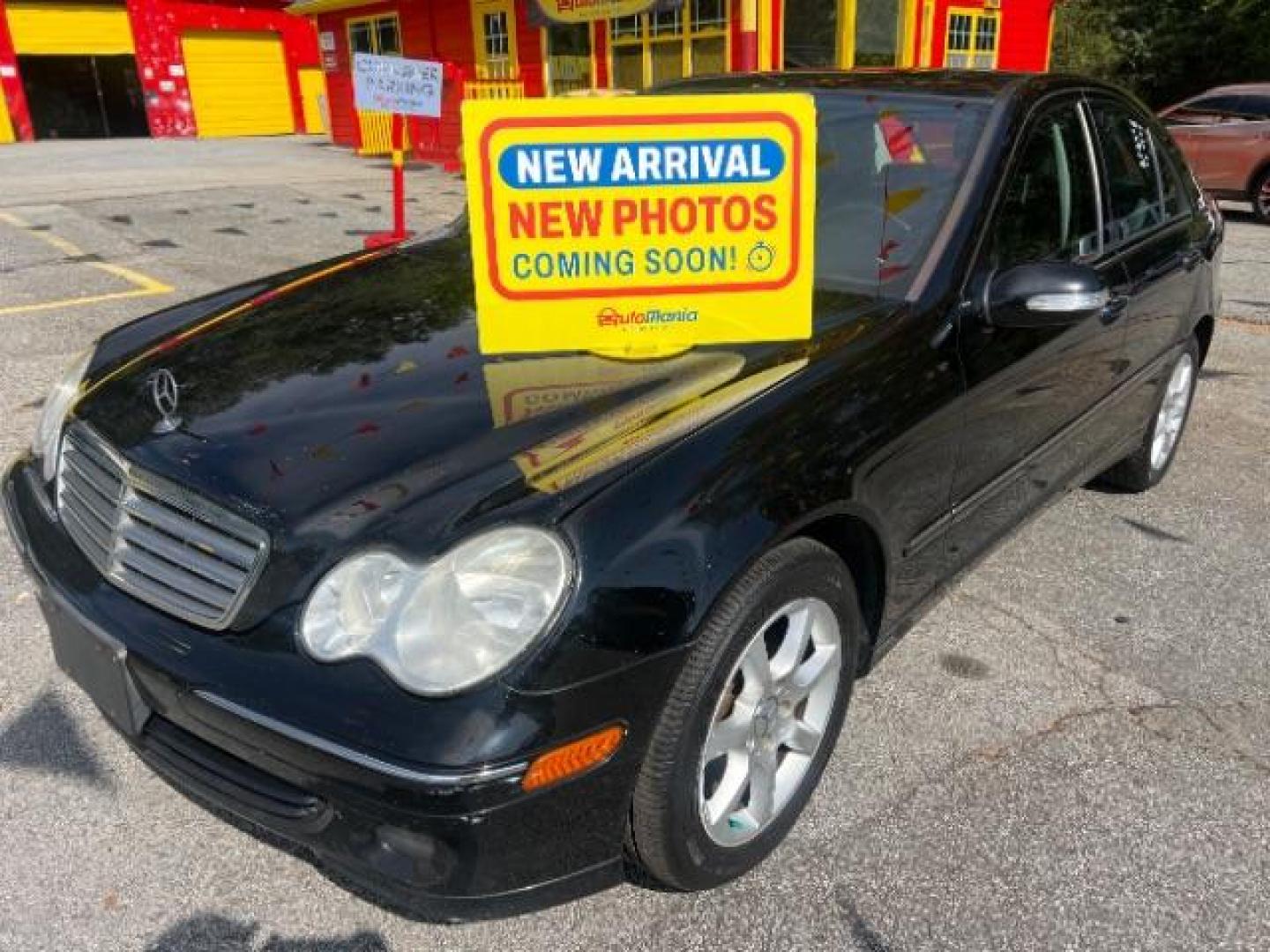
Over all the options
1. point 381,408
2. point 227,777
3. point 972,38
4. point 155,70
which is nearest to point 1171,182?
point 381,408

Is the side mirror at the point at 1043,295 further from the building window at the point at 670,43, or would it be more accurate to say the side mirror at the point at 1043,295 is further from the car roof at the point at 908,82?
the building window at the point at 670,43

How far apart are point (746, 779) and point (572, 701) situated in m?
0.62

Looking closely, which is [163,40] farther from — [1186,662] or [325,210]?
[1186,662]

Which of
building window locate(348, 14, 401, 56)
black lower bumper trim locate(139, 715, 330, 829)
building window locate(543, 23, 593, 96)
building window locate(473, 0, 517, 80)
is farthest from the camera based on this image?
building window locate(348, 14, 401, 56)

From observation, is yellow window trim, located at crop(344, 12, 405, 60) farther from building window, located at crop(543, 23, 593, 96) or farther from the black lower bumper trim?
the black lower bumper trim

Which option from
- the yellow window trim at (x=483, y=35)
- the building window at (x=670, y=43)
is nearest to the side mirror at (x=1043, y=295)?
the building window at (x=670, y=43)

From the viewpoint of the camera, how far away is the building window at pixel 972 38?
659 inches

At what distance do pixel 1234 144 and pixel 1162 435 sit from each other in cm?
959

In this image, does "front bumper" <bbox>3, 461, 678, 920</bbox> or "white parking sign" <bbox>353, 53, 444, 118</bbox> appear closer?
"front bumper" <bbox>3, 461, 678, 920</bbox>

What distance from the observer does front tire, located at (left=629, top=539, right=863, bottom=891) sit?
187 cm

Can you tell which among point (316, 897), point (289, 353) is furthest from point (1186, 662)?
point (289, 353)

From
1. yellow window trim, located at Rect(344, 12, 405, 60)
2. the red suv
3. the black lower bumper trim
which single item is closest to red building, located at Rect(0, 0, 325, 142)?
yellow window trim, located at Rect(344, 12, 405, 60)

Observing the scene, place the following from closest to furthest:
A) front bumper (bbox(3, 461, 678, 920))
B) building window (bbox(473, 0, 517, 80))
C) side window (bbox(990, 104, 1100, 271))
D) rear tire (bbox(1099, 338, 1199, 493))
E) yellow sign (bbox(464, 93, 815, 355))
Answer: front bumper (bbox(3, 461, 678, 920)) → yellow sign (bbox(464, 93, 815, 355)) → side window (bbox(990, 104, 1100, 271)) → rear tire (bbox(1099, 338, 1199, 493)) → building window (bbox(473, 0, 517, 80))

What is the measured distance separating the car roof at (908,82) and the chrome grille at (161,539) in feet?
7.47
